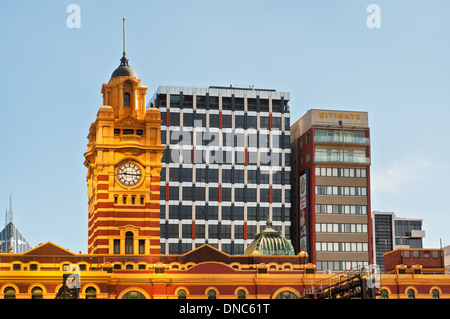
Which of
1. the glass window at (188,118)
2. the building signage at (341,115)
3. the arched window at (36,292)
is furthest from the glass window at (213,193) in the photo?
the arched window at (36,292)

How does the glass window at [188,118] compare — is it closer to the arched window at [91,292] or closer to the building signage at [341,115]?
the building signage at [341,115]

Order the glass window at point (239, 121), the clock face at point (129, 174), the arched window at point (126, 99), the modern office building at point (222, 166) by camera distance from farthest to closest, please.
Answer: the glass window at point (239, 121), the modern office building at point (222, 166), the arched window at point (126, 99), the clock face at point (129, 174)

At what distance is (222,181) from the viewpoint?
635ft

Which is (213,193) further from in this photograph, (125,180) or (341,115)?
(125,180)

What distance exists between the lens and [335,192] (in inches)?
7485

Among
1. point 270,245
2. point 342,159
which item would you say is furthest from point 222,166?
point 270,245

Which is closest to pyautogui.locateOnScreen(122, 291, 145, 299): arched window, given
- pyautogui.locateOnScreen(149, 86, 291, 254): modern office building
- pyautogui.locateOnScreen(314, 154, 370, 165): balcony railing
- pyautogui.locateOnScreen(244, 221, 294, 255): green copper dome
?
pyautogui.locateOnScreen(244, 221, 294, 255): green copper dome

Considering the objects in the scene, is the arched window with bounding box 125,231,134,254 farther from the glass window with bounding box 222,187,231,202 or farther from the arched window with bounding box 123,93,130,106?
the glass window with bounding box 222,187,231,202

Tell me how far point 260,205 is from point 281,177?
7.64m

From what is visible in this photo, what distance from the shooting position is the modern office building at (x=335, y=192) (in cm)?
18762

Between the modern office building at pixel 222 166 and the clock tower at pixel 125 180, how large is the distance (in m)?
56.6

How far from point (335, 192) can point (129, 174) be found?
69737mm

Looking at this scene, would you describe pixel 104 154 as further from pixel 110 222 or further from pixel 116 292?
pixel 116 292
